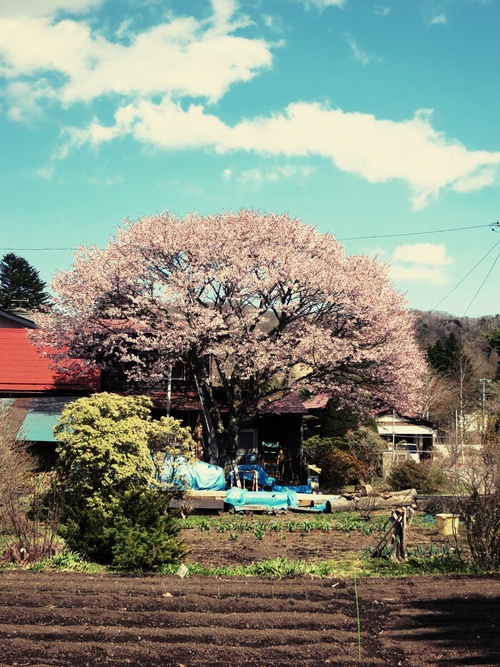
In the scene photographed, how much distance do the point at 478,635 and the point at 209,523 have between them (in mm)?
9903

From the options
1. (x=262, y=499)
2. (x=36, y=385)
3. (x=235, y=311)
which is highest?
(x=235, y=311)

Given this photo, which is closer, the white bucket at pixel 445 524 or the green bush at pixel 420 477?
the white bucket at pixel 445 524

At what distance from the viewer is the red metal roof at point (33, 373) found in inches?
1181

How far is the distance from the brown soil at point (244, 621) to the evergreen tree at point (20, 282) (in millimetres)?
55403

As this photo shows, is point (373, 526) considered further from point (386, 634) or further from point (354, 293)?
point (354, 293)

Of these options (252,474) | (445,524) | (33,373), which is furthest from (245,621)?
(33,373)

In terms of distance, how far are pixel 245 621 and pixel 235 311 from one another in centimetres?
1886

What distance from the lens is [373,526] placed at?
17.4m

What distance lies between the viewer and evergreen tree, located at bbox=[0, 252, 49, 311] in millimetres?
63756

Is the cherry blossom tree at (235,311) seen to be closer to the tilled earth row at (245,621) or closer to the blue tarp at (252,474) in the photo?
the blue tarp at (252,474)

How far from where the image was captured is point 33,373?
30.9m

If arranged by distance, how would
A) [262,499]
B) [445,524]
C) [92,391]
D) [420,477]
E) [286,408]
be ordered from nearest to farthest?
[445,524] → [262,499] → [420,477] → [92,391] → [286,408]

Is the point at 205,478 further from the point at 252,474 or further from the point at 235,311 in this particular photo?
the point at 235,311

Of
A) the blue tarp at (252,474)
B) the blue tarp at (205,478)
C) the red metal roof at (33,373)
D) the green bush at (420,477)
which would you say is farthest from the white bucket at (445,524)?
the red metal roof at (33,373)
